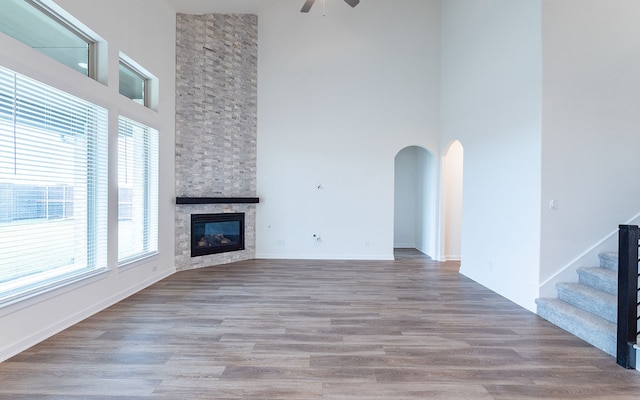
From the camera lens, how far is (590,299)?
3066 millimetres

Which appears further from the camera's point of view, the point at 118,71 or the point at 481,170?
the point at 481,170

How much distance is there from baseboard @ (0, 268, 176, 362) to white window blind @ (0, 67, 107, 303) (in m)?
0.38

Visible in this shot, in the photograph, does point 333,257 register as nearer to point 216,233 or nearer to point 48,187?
point 216,233

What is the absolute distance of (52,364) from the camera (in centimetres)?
241

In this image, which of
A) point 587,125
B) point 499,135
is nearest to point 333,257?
point 499,135

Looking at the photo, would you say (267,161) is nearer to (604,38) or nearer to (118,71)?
(118,71)

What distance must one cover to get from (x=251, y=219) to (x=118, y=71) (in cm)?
346

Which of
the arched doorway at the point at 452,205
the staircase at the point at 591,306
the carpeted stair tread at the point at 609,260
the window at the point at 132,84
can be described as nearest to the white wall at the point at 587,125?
the carpeted stair tread at the point at 609,260

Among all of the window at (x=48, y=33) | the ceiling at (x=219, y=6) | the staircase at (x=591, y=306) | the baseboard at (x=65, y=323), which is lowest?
the baseboard at (x=65, y=323)

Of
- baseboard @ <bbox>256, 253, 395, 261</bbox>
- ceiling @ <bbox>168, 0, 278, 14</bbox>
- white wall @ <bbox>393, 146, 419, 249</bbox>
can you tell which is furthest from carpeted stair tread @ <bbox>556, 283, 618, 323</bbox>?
ceiling @ <bbox>168, 0, 278, 14</bbox>

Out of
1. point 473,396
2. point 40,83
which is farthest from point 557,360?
point 40,83

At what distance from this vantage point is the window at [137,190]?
159 inches

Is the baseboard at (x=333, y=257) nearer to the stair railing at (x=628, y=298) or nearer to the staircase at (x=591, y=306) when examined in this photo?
the staircase at (x=591, y=306)

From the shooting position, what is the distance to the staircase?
8.97ft
